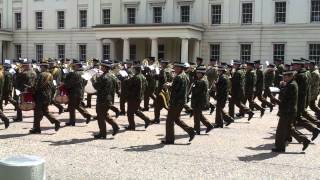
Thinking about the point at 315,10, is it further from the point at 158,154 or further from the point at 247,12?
the point at 158,154

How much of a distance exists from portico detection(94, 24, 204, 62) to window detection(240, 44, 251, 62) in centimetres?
371

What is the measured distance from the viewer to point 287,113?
10.7 metres

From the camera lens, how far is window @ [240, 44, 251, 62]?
41.2 metres

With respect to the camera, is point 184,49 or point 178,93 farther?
point 184,49

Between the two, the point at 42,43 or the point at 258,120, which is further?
the point at 42,43

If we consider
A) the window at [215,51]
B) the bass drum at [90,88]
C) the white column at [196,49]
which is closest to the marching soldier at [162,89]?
the bass drum at [90,88]

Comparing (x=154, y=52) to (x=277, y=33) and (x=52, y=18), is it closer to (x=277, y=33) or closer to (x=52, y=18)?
(x=277, y=33)

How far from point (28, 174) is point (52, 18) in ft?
155

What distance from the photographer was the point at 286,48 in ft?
130

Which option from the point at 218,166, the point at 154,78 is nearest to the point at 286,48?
the point at 154,78

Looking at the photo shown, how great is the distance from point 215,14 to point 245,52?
4.18 meters

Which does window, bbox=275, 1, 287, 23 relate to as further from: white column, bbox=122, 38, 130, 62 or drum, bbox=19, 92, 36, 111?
drum, bbox=19, 92, 36, 111

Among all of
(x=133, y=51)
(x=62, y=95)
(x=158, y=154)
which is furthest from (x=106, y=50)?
(x=158, y=154)

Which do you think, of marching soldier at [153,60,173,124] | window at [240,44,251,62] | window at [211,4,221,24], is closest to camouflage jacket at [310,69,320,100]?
marching soldier at [153,60,173,124]
